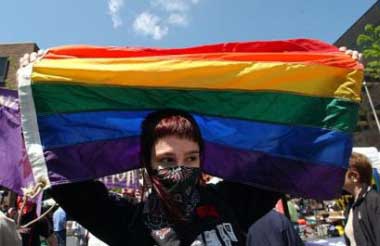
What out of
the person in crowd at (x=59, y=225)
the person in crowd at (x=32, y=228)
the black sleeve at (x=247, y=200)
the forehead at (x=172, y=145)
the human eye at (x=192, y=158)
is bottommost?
the person in crowd at (x=59, y=225)

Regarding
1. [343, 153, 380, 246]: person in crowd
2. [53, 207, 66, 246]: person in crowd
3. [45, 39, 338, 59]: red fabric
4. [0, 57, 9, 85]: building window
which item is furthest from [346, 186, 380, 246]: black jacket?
[0, 57, 9, 85]: building window

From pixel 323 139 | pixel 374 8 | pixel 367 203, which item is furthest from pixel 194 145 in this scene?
pixel 374 8

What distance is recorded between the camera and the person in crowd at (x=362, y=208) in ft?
12.7

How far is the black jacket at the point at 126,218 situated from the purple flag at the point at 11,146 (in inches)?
35.7

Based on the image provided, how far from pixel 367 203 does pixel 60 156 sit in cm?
300

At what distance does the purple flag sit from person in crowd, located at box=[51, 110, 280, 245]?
37.7 inches

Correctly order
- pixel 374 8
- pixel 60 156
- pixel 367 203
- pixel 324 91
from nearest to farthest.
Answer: pixel 60 156
pixel 324 91
pixel 367 203
pixel 374 8

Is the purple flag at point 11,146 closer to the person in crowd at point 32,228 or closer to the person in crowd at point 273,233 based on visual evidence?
the person in crowd at point 273,233

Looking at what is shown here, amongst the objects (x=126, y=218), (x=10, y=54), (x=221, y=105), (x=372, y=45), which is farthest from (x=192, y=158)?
Answer: (x=10, y=54)

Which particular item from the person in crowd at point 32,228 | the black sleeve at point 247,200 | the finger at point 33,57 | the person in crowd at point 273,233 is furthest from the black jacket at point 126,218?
the person in crowd at point 32,228

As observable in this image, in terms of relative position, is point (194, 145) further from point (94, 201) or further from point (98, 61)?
point (98, 61)

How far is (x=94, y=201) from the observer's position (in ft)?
5.92

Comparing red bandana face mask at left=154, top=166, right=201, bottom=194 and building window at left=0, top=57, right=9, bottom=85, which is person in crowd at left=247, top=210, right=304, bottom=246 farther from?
building window at left=0, top=57, right=9, bottom=85

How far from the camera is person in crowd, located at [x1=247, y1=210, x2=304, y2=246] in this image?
3.49 m
